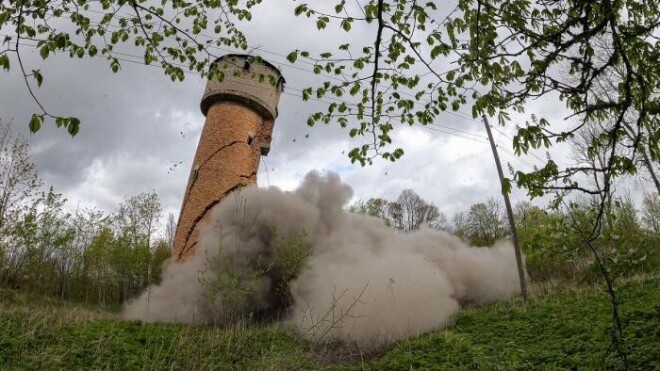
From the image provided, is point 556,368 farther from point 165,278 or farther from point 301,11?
point 165,278

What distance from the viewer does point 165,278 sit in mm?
14336

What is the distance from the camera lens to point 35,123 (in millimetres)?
2574

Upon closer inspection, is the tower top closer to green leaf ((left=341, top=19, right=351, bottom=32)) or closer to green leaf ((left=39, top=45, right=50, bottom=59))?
green leaf ((left=341, top=19, right=351, bottom=32))

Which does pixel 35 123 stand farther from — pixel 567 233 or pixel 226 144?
pixel 226 144

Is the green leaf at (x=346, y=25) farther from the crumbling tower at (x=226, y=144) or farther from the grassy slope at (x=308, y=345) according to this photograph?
the crumbling tower at (x=226, y=144)

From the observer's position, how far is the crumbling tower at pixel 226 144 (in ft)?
48.6

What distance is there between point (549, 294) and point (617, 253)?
11.5m

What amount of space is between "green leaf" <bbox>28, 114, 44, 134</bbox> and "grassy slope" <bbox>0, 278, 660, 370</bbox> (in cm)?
281

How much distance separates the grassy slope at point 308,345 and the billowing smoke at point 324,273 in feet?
5.75

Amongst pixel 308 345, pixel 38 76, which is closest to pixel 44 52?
pixel 38 76

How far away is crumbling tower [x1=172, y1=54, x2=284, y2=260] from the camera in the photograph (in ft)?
48.6

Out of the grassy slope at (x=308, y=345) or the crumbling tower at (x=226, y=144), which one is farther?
the crumbling tower at (x=226, y=144)

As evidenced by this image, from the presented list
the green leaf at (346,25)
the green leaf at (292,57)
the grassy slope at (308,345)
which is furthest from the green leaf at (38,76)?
the grassy slope at (308,345)

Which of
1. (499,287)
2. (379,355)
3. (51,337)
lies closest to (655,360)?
(379,355)
